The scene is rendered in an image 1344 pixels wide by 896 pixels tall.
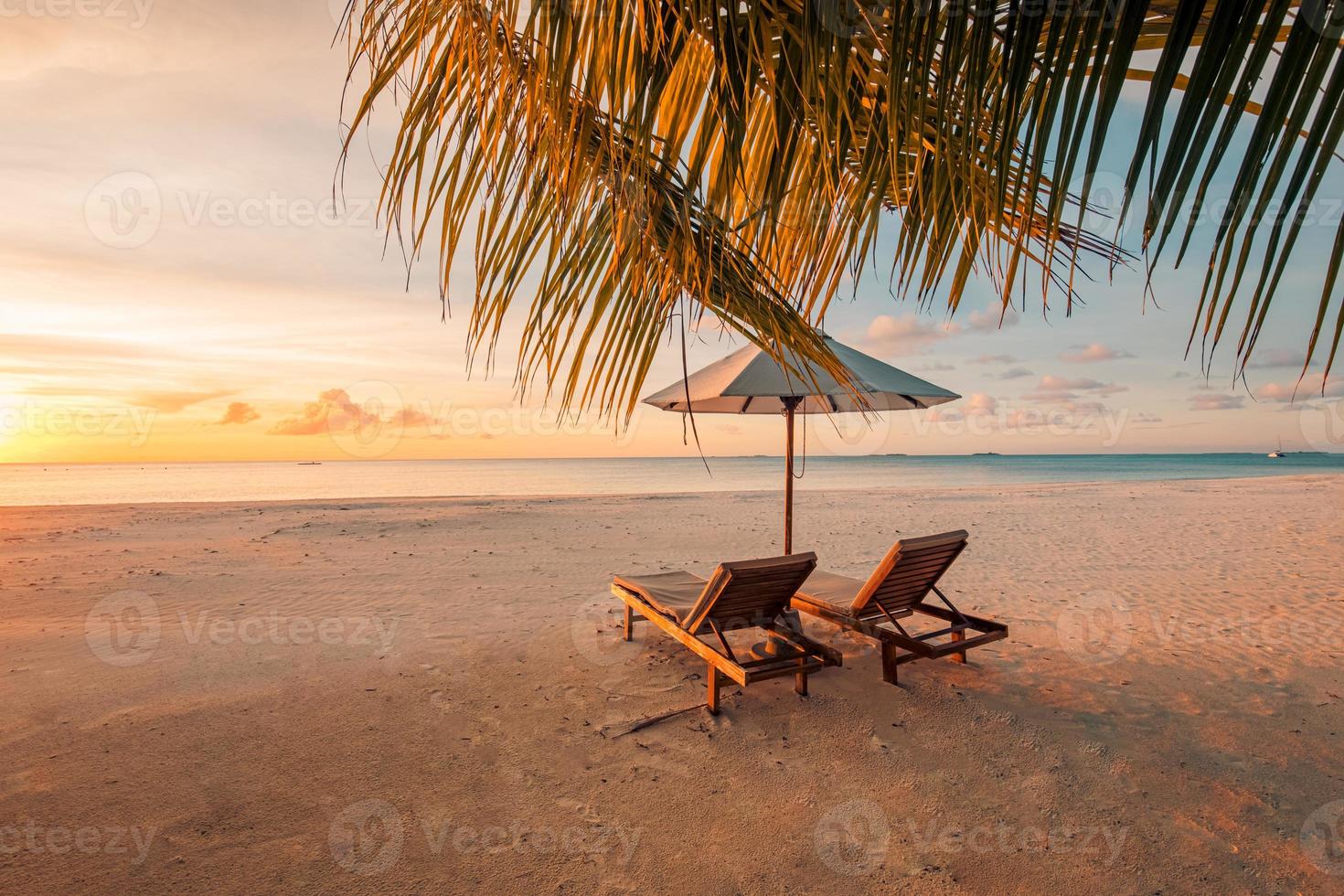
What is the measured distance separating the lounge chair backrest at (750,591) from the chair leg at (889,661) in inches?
29.3

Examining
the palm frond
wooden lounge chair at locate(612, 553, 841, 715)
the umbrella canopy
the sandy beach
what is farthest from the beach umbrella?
the palm frond

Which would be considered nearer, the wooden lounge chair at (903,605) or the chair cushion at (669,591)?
the wooden lounge chair at (903,605)

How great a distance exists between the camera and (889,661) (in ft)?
14.7

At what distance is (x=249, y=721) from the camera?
13.3 ft

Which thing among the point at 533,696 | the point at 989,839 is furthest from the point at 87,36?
the point at 989,839

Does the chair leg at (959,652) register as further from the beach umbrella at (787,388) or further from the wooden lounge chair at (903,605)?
the beach umbrella at (787,388)

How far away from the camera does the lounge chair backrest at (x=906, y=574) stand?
4523 millimetres

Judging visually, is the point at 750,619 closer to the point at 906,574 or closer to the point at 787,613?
the point at 787,613

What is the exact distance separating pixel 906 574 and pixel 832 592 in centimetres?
77

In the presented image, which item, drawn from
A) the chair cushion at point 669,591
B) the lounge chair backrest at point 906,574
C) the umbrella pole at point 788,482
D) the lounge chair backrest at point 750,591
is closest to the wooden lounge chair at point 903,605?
the lounge chair backrest at point 906,574

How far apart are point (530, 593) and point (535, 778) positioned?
14.0 feet

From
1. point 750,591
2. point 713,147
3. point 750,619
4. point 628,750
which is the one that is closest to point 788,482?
point 750,619

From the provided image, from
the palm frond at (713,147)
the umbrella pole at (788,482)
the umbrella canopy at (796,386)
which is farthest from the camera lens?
the umbrella pole at (788,482)

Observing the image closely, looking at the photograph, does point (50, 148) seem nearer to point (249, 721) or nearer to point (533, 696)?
point (249, 721)
